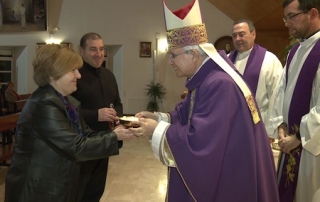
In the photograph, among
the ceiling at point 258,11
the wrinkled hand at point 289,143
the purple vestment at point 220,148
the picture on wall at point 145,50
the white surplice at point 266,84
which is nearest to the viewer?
the purple vestment at point 220,148

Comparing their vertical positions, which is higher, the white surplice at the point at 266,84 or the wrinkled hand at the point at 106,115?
the white surplice at the point at 266,84

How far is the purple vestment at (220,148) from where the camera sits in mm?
1525

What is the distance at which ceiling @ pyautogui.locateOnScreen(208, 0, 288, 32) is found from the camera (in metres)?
6.90

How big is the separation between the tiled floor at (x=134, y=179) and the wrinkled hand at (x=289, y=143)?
1885mm

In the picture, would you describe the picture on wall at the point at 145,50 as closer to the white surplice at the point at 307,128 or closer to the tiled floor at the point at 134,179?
the tiled floor at the point at 134,179

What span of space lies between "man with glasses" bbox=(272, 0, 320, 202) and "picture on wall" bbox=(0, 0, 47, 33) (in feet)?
29.5

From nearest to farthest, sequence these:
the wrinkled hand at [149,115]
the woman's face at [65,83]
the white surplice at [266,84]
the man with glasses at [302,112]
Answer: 1. the woman's face at [65,83]
2. the man with glasses at [302,112]
3. the wrinkled hand at [149,115]
4. the white surplice at [266,84]

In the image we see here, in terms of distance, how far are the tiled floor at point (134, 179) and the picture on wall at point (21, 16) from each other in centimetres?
587

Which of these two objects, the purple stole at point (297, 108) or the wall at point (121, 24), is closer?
the purple stole at point (297, 108)

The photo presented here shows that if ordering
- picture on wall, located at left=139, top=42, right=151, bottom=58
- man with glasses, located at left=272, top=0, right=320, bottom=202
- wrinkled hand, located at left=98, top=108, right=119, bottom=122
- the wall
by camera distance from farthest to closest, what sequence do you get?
picture on wall, located at left=139, top=42, right=151, bottom=58, the wall, wrinkled hand, located at left=98, top=108, right=119, bottom=122, man with glasses, located at left=272, top=0, right=320, bottom=202

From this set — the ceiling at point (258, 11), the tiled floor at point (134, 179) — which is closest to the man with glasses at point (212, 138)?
the tiled floor at point (134, 179)

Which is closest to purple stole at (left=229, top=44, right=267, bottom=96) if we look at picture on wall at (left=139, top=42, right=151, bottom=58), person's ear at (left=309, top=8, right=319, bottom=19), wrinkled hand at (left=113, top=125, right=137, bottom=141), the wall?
person's ear at (left=309, top=8, right=319, bottom=19)

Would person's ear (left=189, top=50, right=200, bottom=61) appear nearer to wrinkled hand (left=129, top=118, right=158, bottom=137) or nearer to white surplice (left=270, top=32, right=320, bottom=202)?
wrinkled hand (left=129, top=118, right=158, bottom=137)

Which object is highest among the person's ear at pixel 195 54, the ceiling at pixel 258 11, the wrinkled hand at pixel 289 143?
the ceiling at pixel 258 11
